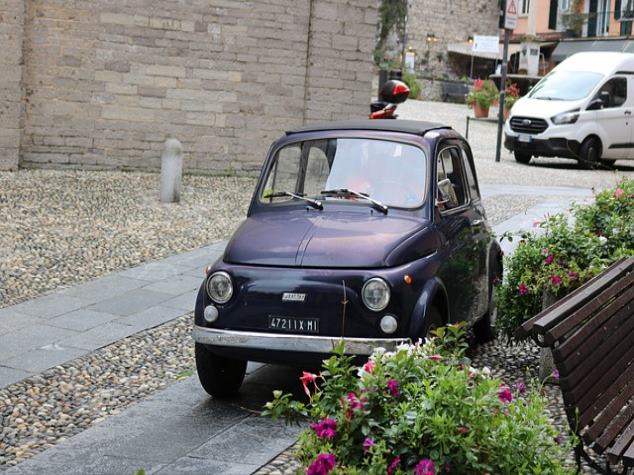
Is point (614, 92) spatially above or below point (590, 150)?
above

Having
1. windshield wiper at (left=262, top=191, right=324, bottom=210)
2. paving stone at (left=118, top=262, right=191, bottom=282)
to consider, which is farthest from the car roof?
paving stone at (left=118, top=262, right=191, bottom=282)

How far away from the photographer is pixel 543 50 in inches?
2111

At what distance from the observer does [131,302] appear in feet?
30.6

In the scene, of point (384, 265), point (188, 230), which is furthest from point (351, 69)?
point (384, 265)

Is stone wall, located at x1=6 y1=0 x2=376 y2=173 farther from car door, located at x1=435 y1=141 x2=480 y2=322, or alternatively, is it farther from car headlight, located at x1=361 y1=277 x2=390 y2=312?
car headlight, located at x1=361 y1=277 x2=390 y2=312

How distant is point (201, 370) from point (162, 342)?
5.12 ft

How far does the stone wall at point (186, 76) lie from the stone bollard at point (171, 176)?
294 centimetres

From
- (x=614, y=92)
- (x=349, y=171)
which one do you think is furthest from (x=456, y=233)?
(x=614, y=92)

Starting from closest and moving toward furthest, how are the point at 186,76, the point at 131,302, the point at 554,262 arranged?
the point at 554,262 < the point at 131,302 < the point at 186,76

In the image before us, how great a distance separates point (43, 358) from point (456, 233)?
111 inches

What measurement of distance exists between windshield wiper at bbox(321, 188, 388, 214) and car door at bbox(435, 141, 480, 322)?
0.37m

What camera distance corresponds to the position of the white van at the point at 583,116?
22.8 metres

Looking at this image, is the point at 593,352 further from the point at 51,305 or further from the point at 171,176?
the point at 171,176

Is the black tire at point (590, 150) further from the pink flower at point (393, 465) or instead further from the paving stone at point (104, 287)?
the pink flower at point (393, 465)
